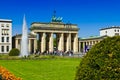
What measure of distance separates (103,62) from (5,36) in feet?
371

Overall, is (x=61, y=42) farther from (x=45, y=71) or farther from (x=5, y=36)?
(x=45, y=71)

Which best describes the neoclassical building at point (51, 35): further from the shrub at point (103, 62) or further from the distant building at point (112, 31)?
the shrub at point (103, 62)

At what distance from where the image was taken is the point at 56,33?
128 metres

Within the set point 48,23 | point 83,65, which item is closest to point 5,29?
point 48,23

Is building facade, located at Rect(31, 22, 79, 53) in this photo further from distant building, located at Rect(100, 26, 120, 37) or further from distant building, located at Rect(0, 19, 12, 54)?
distant building, located at Rect(100, 26, 120, 37)

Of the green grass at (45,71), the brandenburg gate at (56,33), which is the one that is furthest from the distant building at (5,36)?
the green grass at (45,71)

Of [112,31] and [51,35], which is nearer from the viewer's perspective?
[51,35]

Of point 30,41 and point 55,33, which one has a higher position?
point 55,33

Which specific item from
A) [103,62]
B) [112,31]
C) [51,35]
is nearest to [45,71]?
[103,62]

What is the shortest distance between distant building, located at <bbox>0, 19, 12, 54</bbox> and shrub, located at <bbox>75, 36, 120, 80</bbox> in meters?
112

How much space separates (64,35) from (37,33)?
11.7 meters

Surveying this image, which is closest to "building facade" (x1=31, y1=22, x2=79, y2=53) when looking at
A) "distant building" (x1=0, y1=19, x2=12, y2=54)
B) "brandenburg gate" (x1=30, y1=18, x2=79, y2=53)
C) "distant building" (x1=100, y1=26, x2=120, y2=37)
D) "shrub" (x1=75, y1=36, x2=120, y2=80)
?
"brandenburg gate" (x1=30, y1=18, x2=79, y2=53)

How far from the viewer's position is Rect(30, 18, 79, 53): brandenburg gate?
403ft

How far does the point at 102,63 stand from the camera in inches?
449
